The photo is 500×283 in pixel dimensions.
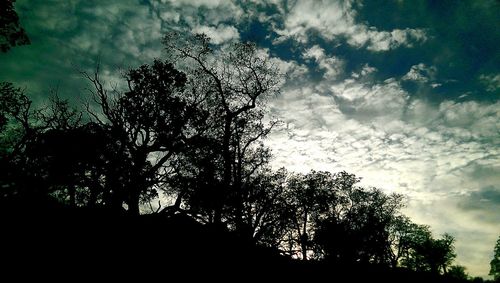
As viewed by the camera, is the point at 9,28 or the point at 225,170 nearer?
the point at 9,28

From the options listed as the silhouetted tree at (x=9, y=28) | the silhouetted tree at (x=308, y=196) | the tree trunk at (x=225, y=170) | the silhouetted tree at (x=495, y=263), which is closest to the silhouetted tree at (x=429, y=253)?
the silhouetted tree at (x=495, y=263)

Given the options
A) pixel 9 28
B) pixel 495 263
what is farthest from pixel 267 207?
pixel 495 263

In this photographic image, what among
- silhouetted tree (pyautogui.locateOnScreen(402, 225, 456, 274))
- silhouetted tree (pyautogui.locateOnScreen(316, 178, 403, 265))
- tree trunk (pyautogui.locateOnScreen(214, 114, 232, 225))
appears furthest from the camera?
silhouetted tree (pyautogui.locateOnScreen(402, 225, 456, 274))

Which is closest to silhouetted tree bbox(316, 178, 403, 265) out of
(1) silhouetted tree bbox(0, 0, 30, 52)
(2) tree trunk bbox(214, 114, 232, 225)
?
(2) tree trunk bbox(214, 114, 232, 225)

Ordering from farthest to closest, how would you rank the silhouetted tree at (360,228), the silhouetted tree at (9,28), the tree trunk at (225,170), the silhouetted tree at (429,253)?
the silhouetted tree at (429,253) < the silhouetted tree at (360,228) < the tree trunk at (225,170) < the silhouetted tree at (9,28)

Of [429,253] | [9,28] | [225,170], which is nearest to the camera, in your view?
[9,28]

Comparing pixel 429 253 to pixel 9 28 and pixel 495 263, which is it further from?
pixel 9 28

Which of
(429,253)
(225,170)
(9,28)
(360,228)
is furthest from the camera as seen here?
(429,253)

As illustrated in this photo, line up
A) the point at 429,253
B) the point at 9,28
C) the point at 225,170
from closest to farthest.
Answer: the point at 9,28
the point at 225,170
the point at 429,253

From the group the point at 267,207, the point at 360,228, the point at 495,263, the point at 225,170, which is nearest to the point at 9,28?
the point at 225,170

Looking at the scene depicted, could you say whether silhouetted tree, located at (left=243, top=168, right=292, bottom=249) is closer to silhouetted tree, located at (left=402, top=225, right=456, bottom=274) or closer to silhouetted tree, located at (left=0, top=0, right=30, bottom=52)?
silhouetted tree, located at (left=0, top=0, right=30, bottom=52)

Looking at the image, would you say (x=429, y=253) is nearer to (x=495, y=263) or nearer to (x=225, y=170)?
(x=495, y=263)

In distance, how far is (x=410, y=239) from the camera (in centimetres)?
5722

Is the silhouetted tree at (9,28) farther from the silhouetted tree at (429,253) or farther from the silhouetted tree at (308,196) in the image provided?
the silhouetted tree at (429,253)
